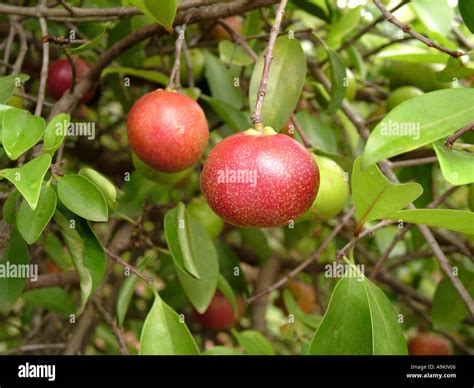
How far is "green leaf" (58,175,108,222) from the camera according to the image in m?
0.79

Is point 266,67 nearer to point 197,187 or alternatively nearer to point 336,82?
point 336,82

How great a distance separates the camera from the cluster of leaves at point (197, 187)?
75 centimetres

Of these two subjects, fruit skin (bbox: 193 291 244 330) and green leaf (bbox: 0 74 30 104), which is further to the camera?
fruit skin (bbox: 193 291 244 330)

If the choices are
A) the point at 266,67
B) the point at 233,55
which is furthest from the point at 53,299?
the point at 266,67

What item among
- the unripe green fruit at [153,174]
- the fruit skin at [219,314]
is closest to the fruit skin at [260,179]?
the unripe green fruit at [153,174]

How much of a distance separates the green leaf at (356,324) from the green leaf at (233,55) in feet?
1.59

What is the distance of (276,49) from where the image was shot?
1012 mm

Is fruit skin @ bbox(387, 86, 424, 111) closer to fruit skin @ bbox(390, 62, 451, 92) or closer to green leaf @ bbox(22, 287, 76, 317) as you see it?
fruit skin @ bbox(390, 62, 451, 92)

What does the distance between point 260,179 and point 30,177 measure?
249mm

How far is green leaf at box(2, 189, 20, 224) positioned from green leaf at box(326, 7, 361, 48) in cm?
75

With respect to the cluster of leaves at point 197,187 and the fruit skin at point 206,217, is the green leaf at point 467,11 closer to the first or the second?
the cluster of leaves at point 197,187

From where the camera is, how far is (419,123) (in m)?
0.71

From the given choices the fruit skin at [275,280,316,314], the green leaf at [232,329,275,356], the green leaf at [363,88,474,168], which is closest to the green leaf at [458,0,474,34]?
the green leaf at [363,88,474,168]
